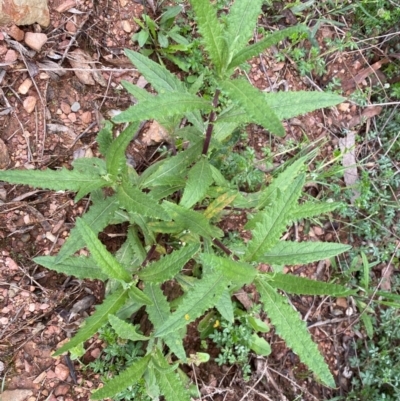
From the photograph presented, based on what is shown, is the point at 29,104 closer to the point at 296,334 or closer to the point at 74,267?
the point at 74,267

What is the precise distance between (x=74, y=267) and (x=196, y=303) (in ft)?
2.37

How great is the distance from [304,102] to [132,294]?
1129 millimetres

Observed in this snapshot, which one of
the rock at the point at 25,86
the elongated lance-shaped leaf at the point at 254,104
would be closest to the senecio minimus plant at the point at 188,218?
the elongated lance-shaped leaf at the point at 254,104

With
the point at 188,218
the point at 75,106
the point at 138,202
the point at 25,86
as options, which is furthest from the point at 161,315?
the point at 25,86

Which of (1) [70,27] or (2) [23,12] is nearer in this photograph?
(2) [23,12]

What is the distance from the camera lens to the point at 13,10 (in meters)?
2.80

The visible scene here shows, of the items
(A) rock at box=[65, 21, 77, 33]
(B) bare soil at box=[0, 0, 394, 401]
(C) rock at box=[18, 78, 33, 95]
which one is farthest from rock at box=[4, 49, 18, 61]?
(A) rock at box=[65, 21, 77, 33]

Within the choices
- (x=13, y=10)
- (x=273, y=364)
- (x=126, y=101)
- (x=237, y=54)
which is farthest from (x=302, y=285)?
(x=13, y=10)

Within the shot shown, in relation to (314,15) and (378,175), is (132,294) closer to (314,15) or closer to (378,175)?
(378,175)

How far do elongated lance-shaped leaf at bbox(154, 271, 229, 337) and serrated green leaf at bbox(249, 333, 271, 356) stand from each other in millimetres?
1325

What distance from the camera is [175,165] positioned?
2.51m

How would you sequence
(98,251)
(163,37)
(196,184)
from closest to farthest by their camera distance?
(98,251) → (196,184) → (163,37)

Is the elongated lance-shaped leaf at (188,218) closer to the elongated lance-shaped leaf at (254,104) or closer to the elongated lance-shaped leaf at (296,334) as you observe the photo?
the elongated lance-shaped leaf at (296,334)

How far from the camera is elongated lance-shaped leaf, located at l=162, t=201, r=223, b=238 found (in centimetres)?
220
